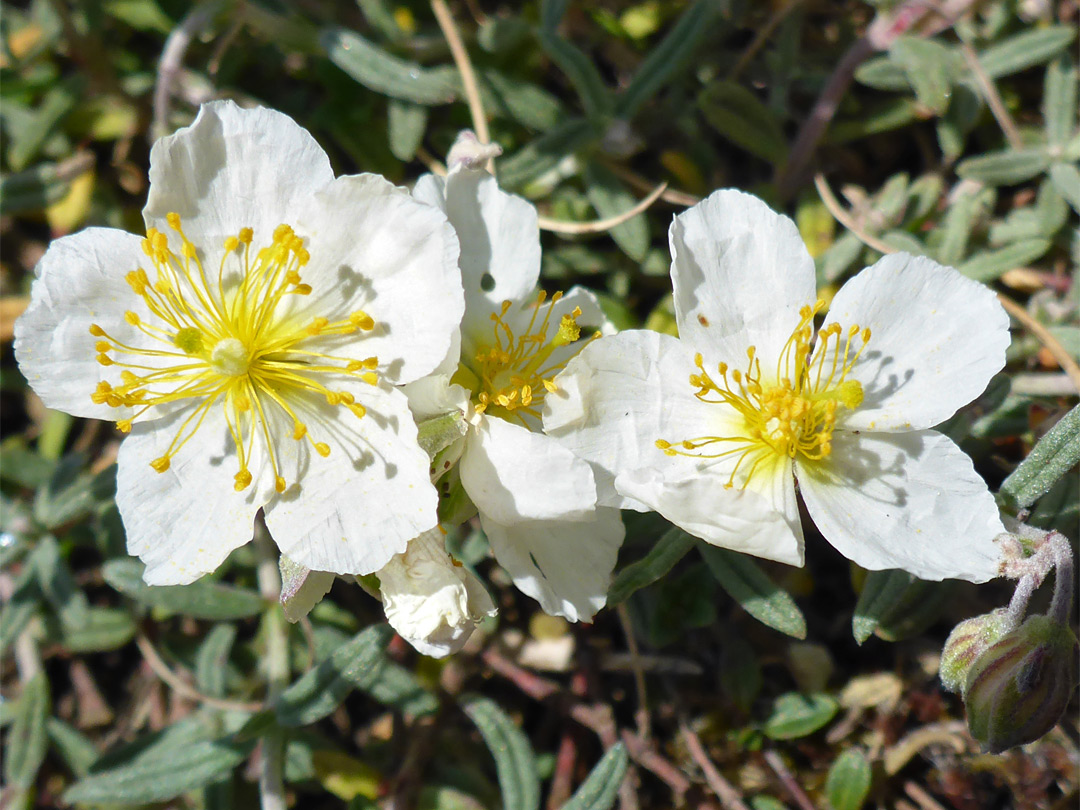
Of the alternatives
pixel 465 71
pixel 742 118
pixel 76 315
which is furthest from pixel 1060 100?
pixel 76 315

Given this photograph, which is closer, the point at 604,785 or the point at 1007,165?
the point at 604,785

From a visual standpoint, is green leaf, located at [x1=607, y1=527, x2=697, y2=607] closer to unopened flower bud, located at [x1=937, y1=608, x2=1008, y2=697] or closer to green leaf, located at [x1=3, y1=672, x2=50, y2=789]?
unopened flower bud, located at [x1=937, y1=608, x2=1008, y2=697]

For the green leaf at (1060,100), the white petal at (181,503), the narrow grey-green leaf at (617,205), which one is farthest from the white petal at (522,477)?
the green leaf at (1060,100)

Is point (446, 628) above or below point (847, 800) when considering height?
above

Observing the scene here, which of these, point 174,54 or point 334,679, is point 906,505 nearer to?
point 334,679

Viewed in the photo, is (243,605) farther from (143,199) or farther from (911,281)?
(911,281)

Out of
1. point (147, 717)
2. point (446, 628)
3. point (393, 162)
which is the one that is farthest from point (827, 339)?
point (147, 717)
